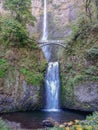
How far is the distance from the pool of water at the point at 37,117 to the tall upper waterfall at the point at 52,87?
1404mm

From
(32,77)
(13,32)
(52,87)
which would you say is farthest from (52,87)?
(13,32)

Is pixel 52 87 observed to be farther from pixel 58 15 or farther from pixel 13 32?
pixel 58 15

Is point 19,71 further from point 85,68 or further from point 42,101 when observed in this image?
point 85,68

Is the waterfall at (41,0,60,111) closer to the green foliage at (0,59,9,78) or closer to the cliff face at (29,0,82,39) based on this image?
the green foliage at (0,59,9,78)

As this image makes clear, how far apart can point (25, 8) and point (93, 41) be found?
736 cm

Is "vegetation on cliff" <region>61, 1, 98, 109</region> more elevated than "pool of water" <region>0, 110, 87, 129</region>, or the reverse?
"vegetation on cliff" <region>61, 1, 98, 109</region>

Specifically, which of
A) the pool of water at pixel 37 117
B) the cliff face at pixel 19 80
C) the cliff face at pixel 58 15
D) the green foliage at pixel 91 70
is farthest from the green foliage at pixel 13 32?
the cliff face at pixel 58 15

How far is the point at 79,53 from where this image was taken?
22609 millimetres

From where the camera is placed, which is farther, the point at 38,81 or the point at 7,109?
the point at 38,81

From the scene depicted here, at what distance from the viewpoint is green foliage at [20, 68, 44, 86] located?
72.5 feet

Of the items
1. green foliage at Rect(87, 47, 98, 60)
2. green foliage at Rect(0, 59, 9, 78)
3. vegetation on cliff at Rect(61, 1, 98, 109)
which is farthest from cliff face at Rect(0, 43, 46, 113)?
green foliage at Rect(87, 47, 98, 60)

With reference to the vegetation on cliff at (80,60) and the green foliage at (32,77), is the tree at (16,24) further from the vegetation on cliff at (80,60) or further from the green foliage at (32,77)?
the vegetation on cliff at (80,60)

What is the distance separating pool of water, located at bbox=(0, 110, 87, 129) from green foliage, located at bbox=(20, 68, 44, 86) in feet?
8.94

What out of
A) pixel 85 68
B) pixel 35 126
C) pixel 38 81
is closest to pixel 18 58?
pixel 38 81
